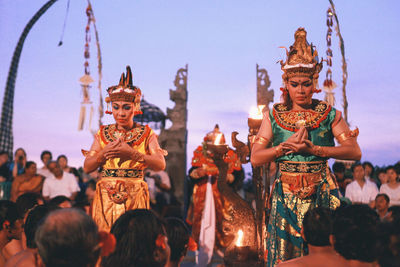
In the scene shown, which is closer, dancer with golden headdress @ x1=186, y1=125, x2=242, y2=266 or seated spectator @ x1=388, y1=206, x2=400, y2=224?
seated spectator @ x1=388, y1=206, x2=400, y2=224

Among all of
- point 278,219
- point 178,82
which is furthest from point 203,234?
point 178,82

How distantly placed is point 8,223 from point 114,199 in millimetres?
976

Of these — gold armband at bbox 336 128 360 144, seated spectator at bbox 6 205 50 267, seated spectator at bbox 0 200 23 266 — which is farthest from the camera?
seated spectator at bbox 0 200 23 266

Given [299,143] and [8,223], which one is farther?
[8,223]

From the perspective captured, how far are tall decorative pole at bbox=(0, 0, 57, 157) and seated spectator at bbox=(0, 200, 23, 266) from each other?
10.6 m

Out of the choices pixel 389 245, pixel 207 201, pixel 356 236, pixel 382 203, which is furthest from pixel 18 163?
pixel 389 245

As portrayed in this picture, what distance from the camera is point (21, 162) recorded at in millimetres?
9672

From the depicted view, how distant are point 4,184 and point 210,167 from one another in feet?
14.1

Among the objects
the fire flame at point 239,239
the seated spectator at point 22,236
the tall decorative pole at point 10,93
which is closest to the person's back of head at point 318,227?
the fire flame at point 239,239

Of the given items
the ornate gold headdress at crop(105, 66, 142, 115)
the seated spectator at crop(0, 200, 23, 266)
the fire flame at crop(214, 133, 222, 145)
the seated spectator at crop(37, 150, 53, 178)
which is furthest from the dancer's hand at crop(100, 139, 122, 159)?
the seated spectator at crop(37, 150, 53, 178)

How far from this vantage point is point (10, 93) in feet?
49.2

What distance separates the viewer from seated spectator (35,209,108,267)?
1.87 m

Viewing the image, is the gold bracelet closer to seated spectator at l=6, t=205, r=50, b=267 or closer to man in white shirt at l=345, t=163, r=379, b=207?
seated spectator at l=6, t=205, r=50, b=267

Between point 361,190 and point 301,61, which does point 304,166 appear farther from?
point 361,190
